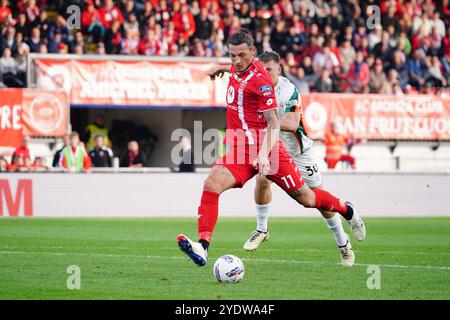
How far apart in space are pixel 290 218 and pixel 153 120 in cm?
700

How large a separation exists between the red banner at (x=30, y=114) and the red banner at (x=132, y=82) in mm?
538

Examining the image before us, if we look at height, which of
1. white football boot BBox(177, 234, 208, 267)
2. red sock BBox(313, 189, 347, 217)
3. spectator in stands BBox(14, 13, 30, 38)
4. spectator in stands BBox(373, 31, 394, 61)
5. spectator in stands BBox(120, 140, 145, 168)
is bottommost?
spectator in stands BBox(120, 140, 145, 168)

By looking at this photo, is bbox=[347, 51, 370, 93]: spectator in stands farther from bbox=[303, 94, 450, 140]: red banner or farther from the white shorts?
the white shorts

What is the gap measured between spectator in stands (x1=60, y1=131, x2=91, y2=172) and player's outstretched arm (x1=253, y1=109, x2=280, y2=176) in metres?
11.9

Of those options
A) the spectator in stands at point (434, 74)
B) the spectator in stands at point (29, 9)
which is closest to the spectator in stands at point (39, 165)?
the spectator in stands at point (29, 9)

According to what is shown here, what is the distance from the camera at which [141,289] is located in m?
9.04

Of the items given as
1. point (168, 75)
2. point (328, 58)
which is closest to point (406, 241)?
point (168, 75)

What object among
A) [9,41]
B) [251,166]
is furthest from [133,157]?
[251,166]

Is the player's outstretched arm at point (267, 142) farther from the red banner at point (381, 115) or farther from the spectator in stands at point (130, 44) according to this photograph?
the red banner at point (381, 115)

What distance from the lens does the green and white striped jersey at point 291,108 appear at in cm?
1184

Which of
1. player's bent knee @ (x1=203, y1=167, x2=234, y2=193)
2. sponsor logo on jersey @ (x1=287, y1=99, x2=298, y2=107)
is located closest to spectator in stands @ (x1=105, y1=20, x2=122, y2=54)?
sponsor logo on jersey @ (x1=287, y1=99, x2=298, y2=107)

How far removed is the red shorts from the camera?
1028 centimetres

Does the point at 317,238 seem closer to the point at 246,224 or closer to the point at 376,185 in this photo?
the point at 246,224
